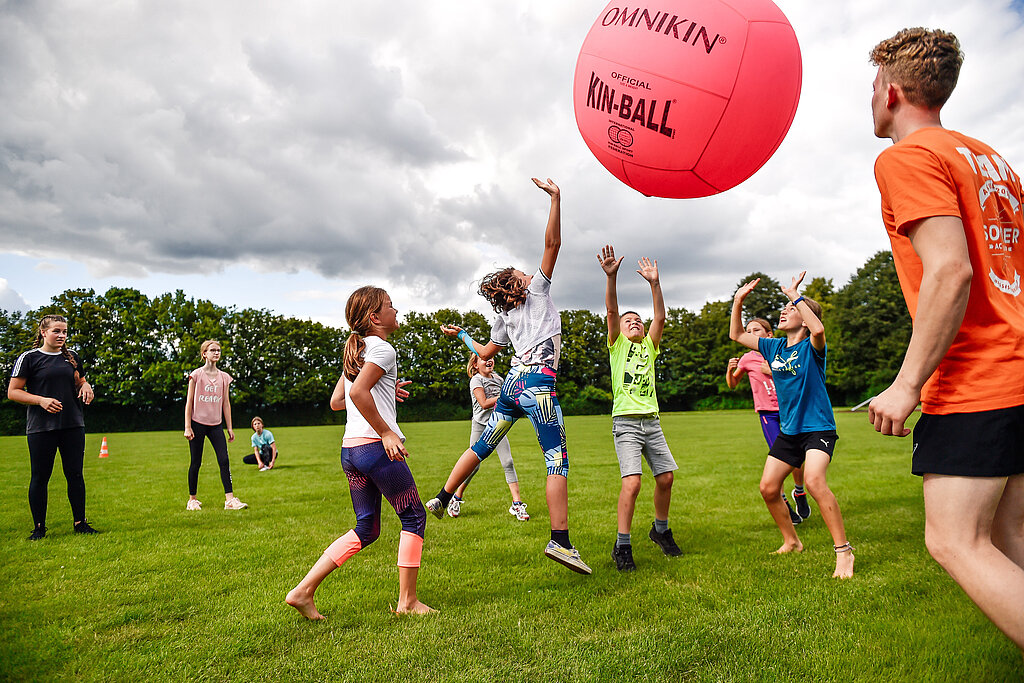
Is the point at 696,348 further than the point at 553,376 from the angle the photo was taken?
Yes

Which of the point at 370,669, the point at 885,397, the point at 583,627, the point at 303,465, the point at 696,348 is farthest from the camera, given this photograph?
the point at 696,348

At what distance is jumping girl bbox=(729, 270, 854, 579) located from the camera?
16.8 ft

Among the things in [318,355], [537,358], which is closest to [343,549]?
[537,358]

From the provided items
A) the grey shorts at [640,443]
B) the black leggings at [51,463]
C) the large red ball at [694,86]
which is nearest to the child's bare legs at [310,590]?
the grey shorts at [640,443]

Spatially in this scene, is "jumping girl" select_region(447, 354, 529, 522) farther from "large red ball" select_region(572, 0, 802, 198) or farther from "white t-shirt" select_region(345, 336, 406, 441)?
"large red ball" select_region(572, 0, 802, 198)

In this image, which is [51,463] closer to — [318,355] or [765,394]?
[765,394]

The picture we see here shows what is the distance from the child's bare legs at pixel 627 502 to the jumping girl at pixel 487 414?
2274 mm

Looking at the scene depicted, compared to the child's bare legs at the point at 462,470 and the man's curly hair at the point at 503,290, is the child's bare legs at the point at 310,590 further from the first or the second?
the man's curly hair at the point at 503,290

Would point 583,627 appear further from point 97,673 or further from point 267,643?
point 97,673

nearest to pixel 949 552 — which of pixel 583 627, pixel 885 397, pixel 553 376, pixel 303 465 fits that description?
pixel 885 397

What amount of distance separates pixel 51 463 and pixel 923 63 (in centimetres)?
833

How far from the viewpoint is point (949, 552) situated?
6.90 feet

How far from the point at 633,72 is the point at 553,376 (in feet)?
7.98

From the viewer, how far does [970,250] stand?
7.32ft
